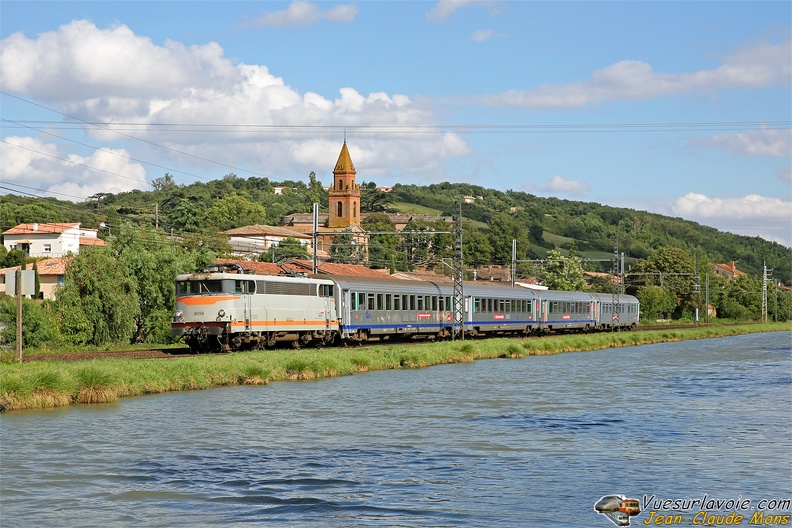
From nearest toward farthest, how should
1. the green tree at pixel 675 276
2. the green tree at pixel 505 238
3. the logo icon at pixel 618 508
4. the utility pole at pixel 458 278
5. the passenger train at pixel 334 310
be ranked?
the logo icon at pixel 618 508, the passenger train at pixel 334 310, the utility pole at pixel 458 278, the green tree at pixel 675 276, the green tree at pixel 505 238

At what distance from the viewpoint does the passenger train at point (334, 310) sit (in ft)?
136

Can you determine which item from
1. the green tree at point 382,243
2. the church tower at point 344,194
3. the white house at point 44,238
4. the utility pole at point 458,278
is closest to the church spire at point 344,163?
the church tower at point 344,194

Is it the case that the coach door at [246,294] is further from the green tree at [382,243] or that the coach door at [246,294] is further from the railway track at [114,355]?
the green tree at [382,243]

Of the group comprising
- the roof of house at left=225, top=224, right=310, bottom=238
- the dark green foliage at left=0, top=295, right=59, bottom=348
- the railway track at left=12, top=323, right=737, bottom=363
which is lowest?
the railway track at left=12, top=323, right=737, bottom=363

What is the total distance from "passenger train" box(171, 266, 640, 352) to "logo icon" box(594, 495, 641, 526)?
2690cm

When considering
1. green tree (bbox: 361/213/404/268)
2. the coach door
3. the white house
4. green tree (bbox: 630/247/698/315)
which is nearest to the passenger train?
the coach door

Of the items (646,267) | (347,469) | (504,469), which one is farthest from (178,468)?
(646,267)

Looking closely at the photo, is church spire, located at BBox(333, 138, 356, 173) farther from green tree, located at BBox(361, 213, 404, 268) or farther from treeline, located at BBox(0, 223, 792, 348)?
treeline, located at BBox(0, 223, 792, 348)

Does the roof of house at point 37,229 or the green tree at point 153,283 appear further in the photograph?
the roof of house at point 37,229

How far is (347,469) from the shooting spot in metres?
19.2

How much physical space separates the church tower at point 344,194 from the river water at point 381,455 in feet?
505

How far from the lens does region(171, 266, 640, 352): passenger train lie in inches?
1634

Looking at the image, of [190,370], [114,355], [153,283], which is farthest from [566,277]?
[190,370]

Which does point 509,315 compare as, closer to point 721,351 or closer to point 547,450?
point 721,351
